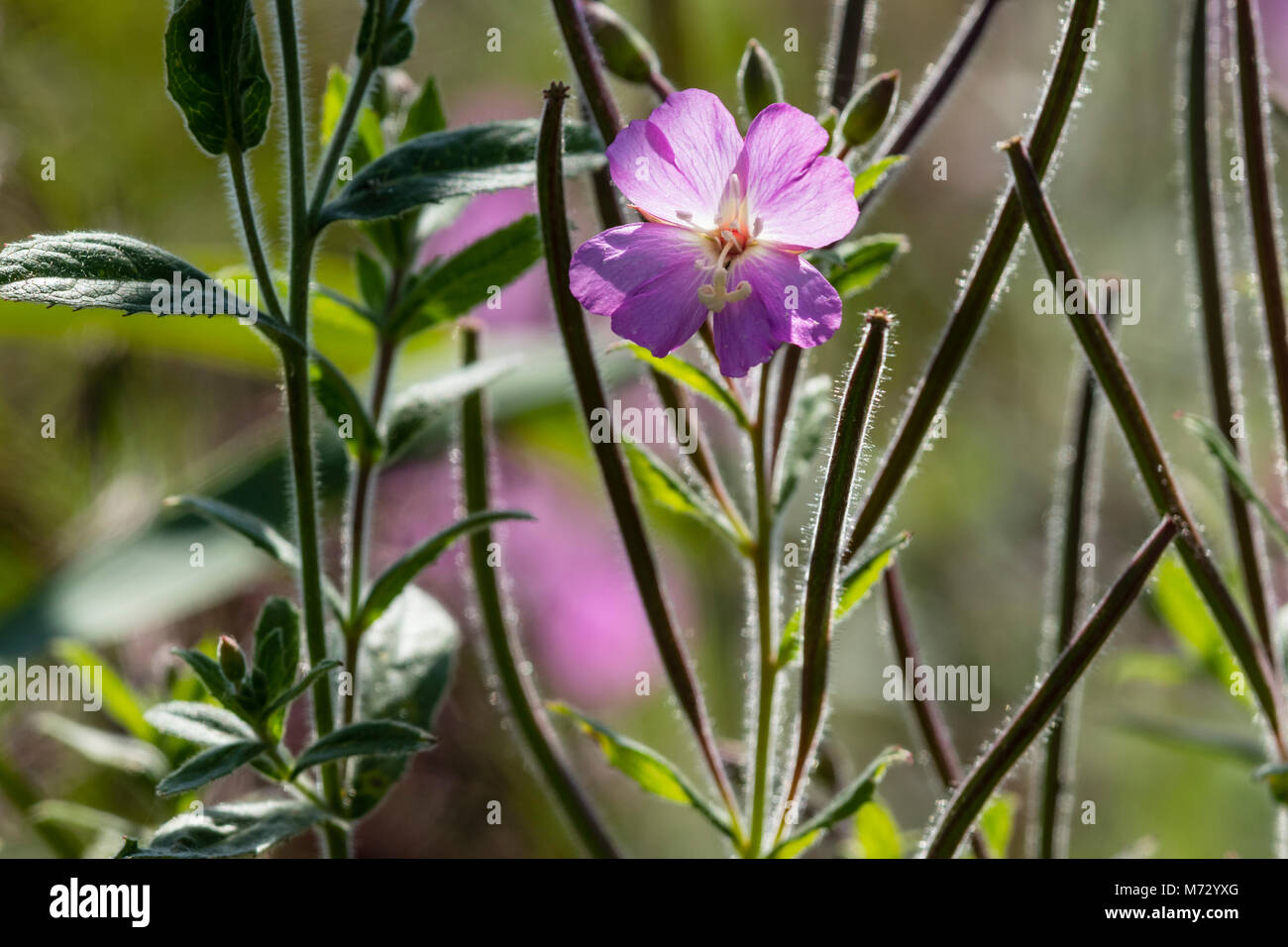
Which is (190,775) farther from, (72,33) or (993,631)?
(993,631)

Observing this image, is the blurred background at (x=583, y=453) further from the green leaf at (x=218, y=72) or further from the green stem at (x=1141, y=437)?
the green leaf at (x=218, y=72)

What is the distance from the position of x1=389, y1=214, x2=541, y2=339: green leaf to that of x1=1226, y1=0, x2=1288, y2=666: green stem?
319 millimetres

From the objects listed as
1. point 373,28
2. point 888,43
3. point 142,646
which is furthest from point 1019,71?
point 373,28

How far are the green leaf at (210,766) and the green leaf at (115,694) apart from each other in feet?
0.75

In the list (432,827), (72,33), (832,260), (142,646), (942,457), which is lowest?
(432,827)

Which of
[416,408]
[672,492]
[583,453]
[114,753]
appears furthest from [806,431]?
[583,453]

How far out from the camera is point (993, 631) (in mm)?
1711

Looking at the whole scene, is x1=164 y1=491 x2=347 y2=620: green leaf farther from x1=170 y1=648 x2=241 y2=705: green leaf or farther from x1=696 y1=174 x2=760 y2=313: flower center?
x1=696 y1=174 x2=760 y2=313: flower center

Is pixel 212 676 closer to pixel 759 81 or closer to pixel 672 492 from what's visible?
pixel 672 492

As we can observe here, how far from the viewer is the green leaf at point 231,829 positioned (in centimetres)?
45

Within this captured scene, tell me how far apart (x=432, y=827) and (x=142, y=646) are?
331 millimetres

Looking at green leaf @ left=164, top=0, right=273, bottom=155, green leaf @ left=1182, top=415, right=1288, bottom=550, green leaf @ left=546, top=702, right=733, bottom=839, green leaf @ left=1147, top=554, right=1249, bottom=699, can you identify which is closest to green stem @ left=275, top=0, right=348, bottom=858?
green leaf @ left=164, top=0, right=273, bottom=155

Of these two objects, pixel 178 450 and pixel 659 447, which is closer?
pixel 178 450

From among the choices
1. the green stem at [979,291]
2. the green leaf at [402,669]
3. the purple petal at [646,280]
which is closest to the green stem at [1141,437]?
the green stem at [979,291]
